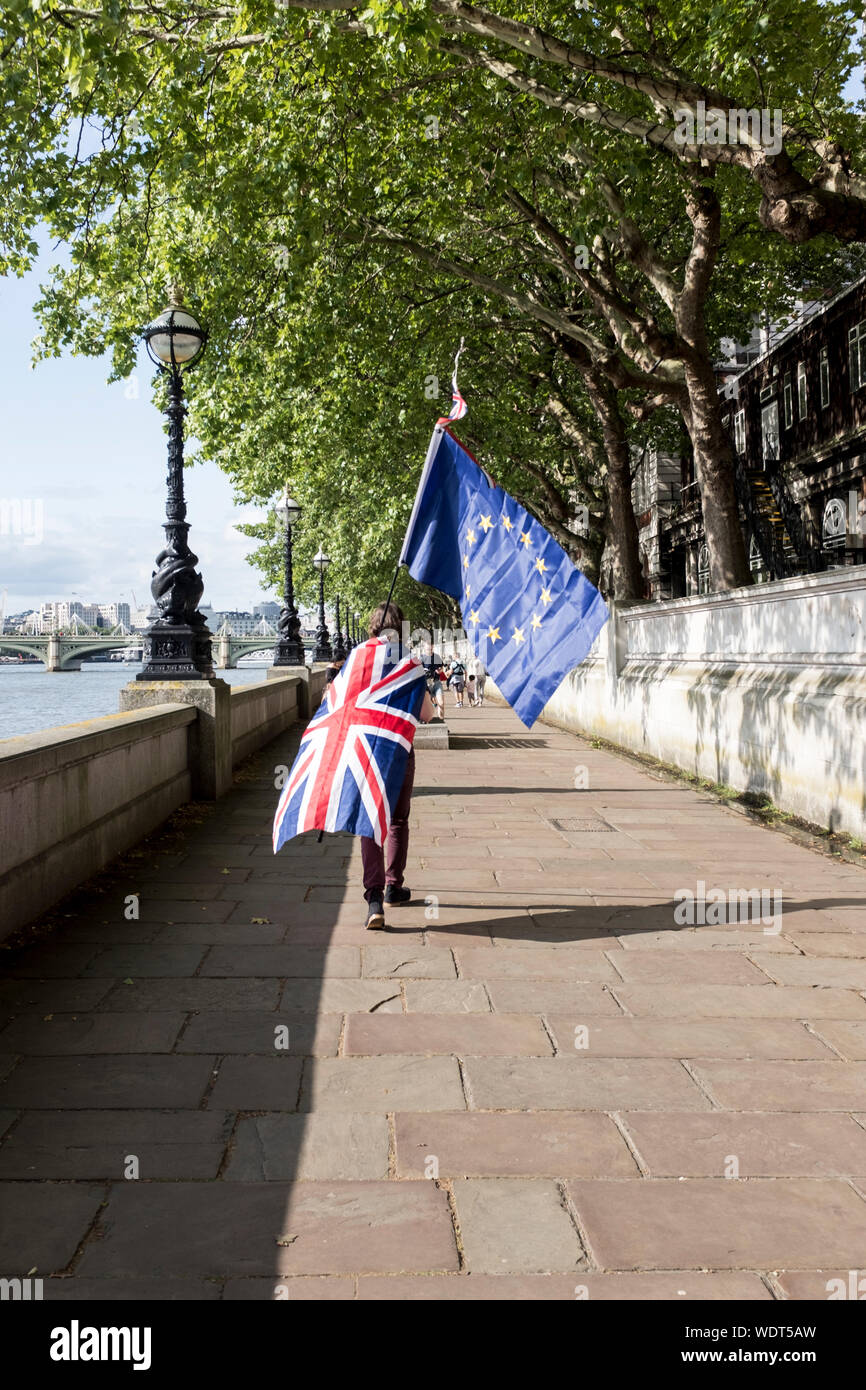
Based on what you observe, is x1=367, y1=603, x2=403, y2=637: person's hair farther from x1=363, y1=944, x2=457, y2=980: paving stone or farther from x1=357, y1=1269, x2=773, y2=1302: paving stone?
x1=357, y1=1269, x2=773, y2=1302: paving stone

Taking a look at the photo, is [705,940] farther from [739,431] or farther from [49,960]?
[739,431]

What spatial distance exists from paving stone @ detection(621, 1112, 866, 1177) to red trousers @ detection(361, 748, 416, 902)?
277cm

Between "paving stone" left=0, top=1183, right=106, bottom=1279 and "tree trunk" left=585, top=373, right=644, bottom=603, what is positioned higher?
"tree trunk" left=585, top=373, right=644, bottom=603

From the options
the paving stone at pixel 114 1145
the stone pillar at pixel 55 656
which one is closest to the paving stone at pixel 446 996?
the paving stone at pixel 114 1145

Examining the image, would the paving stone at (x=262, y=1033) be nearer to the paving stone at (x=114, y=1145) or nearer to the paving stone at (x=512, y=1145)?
the paving stone at (x=114, y=1145)

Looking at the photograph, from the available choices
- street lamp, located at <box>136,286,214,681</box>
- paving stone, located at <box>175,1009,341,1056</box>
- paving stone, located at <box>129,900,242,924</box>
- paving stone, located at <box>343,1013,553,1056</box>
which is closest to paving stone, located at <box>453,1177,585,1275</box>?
paving stone, located at <box>343,1013,553,1056</box>

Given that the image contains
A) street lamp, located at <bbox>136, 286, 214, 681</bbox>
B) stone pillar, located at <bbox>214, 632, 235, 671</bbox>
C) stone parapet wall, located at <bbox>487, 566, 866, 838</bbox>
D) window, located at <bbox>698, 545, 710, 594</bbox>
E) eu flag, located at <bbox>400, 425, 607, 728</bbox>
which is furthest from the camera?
stone pillar, located at <bbox>214, 632, 235, 671</bbox>

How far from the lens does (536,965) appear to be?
5.61 meters

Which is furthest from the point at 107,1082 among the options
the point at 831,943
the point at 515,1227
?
the point at 831,943

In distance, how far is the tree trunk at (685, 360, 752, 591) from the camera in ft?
51.0

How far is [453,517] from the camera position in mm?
6930

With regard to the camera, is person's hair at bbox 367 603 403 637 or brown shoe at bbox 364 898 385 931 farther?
person's hair at bbox 367 603 403 637

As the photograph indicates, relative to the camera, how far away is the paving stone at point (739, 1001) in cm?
482

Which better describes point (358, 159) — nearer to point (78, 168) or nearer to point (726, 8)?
point (78, 168)
